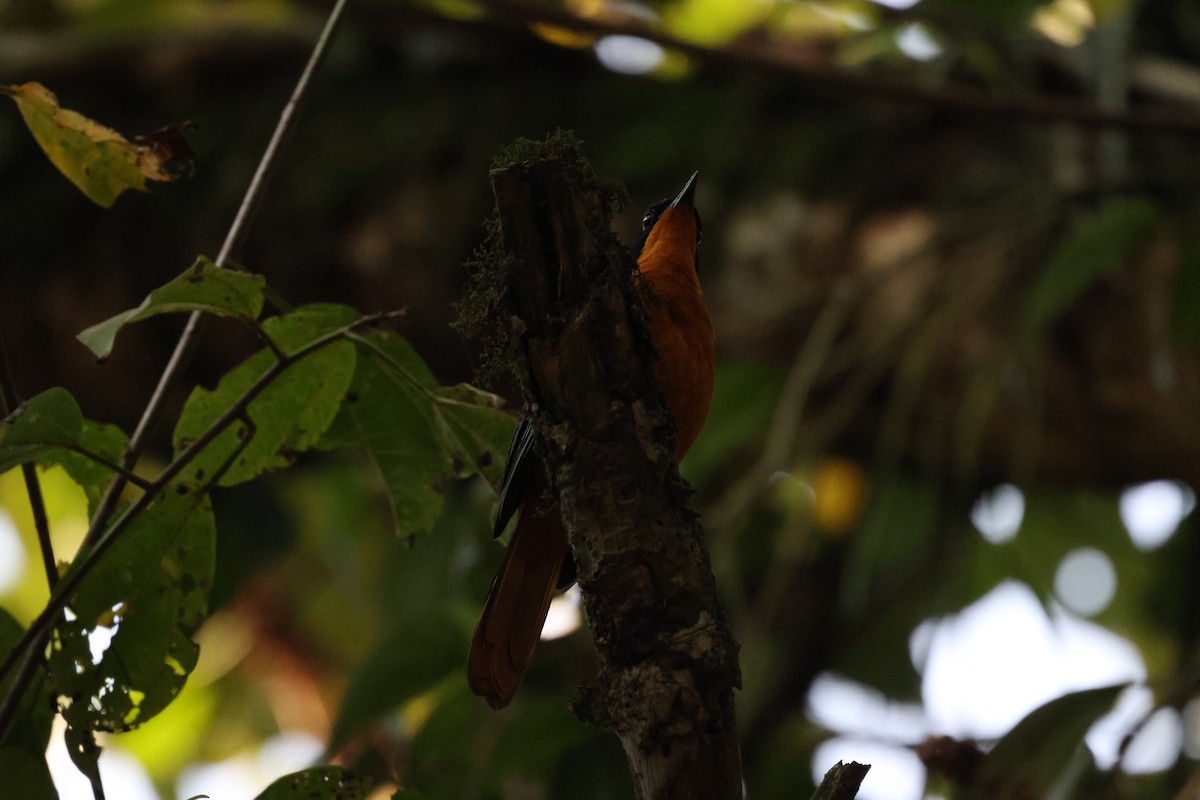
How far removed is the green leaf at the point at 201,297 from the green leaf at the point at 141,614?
307 mm

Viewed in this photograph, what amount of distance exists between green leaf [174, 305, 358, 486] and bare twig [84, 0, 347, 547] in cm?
5

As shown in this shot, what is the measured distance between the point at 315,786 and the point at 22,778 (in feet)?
1.23

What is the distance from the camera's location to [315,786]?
5.52 feet

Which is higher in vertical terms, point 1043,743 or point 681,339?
point 681,339

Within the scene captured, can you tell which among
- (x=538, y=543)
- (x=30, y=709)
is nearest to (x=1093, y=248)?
(x=538, y=543)

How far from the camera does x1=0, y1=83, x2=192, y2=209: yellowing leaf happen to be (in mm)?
1742

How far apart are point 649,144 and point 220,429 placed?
3.82m

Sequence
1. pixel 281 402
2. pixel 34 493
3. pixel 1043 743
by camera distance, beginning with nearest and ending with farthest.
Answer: pixel 34 493
pixel 281 402
pixel 1043 743

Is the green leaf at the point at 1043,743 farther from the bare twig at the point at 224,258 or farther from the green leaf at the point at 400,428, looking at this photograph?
the bare twig at the point at 224,258

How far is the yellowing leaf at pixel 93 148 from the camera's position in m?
1.74

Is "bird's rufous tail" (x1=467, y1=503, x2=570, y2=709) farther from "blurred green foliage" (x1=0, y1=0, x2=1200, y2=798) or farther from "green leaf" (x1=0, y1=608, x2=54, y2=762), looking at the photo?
"green leaf" (x1=0, y1=608, x2=54, y2=762)

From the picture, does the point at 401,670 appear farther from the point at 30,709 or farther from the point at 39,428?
the point at 39,428

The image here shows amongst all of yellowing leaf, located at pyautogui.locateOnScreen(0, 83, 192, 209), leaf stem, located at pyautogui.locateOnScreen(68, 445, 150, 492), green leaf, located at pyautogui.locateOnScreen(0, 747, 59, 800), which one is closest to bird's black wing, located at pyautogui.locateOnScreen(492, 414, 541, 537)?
leaf stem, located at pyautogui.locateOnScreen(68, 445, 150, 492)

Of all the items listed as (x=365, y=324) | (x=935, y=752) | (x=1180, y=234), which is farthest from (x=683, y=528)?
(x=1180, y=234)
